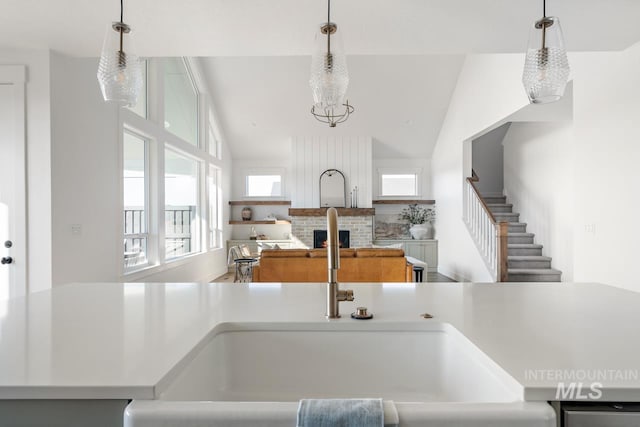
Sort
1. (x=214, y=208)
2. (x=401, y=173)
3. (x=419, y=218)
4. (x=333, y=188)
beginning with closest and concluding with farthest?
(x=214, y=208) → (x=333, y=188) → (x=419, y=218) → (x=401, y=173)

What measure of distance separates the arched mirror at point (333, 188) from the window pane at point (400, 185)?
3.88 feet

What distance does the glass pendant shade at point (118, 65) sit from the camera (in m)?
1.54

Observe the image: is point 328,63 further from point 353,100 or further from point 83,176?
point 353,100

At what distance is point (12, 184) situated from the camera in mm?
2980

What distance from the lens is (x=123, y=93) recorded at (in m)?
1.59

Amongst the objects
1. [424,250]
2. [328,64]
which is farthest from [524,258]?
[328,64]

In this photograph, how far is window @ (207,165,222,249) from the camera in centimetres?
747

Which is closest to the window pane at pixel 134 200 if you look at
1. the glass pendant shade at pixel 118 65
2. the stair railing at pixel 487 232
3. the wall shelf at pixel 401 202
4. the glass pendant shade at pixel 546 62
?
the glass pendant shade at pixel 118 65

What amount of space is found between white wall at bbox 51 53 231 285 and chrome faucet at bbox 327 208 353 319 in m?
2.99

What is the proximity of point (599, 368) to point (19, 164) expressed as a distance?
3.84 metres

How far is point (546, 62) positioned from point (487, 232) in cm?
431

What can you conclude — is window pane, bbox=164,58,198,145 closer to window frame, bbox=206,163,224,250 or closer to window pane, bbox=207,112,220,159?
window pane, bbox=207,112,220,159

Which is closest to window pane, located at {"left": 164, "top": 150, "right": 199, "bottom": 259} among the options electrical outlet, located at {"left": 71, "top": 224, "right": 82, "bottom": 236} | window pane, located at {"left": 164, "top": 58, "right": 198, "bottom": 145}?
window pane, located at {"left": 164, "top": 58, "right": 198, "bottom": 145}

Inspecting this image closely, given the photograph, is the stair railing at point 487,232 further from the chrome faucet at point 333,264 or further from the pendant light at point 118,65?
the pendant light at point 118,65
